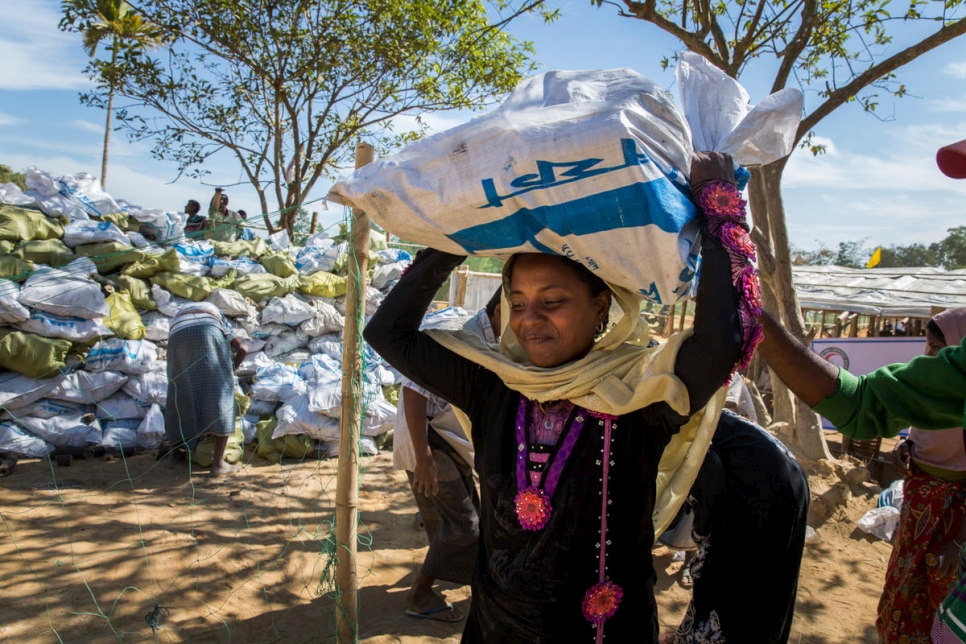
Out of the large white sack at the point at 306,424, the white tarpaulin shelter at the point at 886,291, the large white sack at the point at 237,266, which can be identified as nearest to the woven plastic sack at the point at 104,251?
the large white sack at the point at 237,266

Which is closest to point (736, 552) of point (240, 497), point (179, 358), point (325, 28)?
point (240, 497)

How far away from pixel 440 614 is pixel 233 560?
1.45 m

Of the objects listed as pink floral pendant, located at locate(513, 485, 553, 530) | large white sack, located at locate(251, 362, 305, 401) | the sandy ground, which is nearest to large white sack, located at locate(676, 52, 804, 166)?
pink floral pendant, located at locate(513, 485, 553, 530)

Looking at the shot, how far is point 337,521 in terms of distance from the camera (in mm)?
2379

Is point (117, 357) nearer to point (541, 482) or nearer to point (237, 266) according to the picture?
point (237, 266)

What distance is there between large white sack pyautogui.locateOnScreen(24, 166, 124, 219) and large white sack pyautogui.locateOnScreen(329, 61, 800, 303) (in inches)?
258

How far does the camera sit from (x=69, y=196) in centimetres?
664

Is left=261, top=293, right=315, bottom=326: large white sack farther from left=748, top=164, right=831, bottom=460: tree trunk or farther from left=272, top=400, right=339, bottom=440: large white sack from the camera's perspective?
left=748, top=164, right=831, bottom=460: tree trunk

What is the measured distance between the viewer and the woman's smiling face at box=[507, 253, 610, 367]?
4.84 ft

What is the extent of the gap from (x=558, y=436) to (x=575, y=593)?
0.36 meters

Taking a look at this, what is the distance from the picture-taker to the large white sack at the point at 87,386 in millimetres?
5595

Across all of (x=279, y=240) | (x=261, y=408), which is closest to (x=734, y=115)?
(x=261, y=408)

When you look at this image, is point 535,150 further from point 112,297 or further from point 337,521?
point 112,297

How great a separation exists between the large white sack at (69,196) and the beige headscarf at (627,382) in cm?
658
